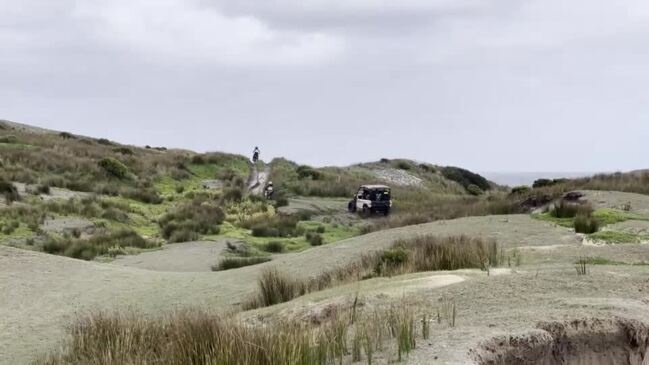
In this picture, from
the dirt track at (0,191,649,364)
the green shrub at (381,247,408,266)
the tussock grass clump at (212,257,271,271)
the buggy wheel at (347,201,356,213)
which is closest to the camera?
the dirt track at (0,191,649,364)

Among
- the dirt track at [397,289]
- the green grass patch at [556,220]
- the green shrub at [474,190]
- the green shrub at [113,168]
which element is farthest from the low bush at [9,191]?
the green shrub at [474,190]

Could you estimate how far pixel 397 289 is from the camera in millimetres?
9562

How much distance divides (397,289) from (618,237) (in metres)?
9.30

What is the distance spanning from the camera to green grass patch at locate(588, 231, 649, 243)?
16.3 metres

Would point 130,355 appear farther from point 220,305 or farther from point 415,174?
point 415,174

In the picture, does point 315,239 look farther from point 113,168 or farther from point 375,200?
point 113,168

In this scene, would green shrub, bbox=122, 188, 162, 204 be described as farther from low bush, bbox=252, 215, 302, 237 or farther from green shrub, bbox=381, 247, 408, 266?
green shrub, bbox=381, 247, 408, 266

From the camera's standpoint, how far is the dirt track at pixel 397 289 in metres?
7.46

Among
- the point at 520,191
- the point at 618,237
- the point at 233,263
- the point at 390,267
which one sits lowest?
the point at 233,263

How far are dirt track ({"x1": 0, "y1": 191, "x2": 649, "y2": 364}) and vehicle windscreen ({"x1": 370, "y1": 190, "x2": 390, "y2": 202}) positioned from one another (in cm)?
1687

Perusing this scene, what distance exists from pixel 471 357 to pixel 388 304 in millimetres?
2664

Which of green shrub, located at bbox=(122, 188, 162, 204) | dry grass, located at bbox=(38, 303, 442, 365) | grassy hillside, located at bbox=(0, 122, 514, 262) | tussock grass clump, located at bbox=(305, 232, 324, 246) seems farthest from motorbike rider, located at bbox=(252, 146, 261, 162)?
dry grass, located at bbox=(38, 303, 442, 365)

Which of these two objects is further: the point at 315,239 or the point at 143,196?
the point at 143,196

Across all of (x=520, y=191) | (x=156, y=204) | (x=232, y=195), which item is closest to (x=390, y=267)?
(x=520, y=191)
